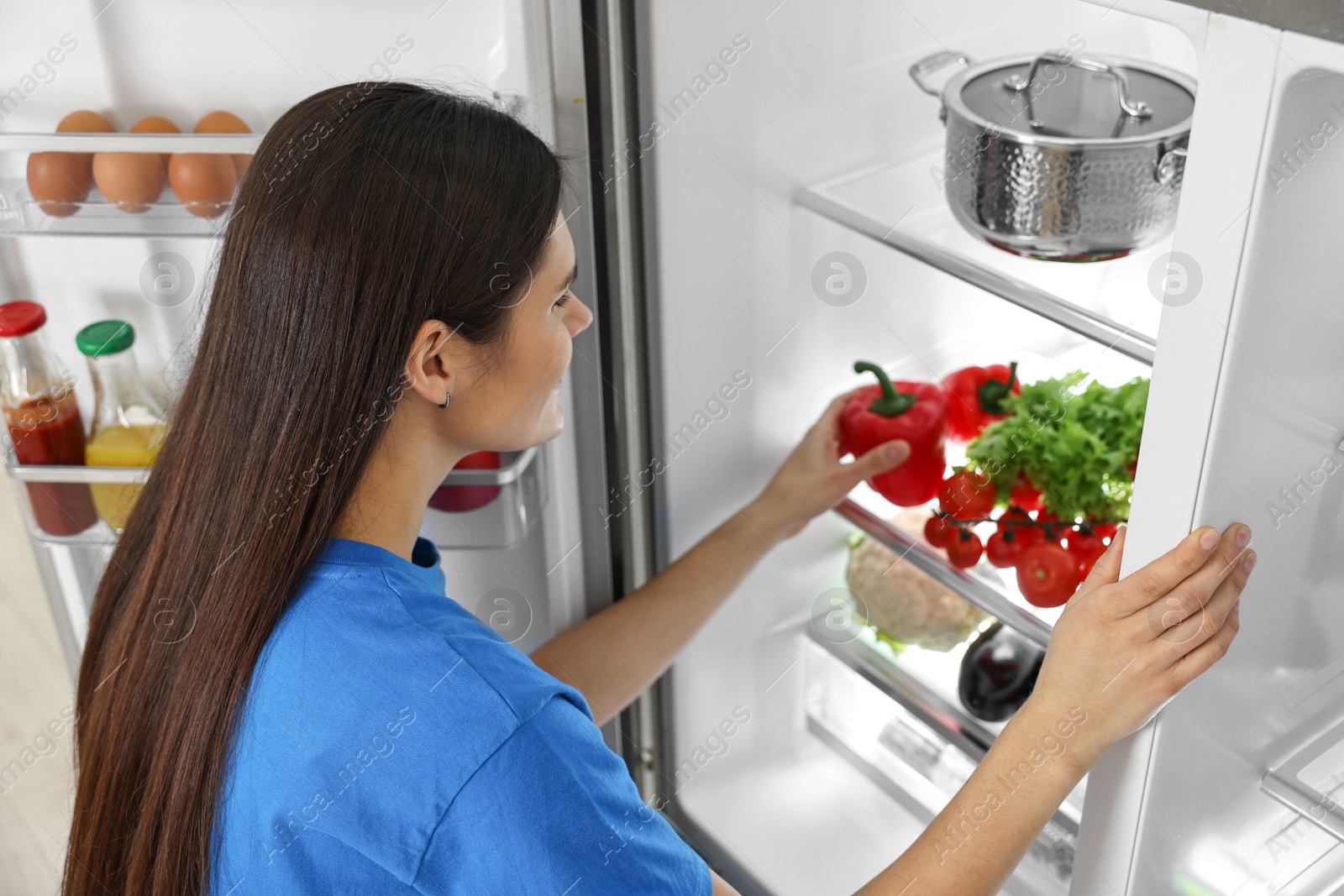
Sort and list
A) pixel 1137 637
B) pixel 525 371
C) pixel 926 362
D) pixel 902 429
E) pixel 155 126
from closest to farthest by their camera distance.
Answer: pixel 1137 637, pixel 525 371, pixel 155 126, pixel 902 429, pixel 926 362

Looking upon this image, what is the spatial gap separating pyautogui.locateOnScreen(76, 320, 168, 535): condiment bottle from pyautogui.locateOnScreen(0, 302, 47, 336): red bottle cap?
0.04 meters

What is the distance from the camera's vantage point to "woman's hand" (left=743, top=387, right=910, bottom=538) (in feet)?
4.23

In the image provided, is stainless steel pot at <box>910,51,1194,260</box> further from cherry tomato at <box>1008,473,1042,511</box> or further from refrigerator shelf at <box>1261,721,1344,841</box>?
refrigerator shelf at <box>1261,721,1344,841</box>

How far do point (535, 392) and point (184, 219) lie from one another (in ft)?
1.20

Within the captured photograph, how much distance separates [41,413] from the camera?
117 centimetres

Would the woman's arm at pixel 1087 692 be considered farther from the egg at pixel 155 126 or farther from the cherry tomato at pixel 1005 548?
the egg at pixel 155 126

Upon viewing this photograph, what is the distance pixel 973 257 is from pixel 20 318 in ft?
3.11

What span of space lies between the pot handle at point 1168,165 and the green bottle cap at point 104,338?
0.89 m

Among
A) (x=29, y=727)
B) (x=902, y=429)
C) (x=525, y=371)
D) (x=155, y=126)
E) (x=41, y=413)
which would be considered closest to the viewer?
(x=525, y=371)

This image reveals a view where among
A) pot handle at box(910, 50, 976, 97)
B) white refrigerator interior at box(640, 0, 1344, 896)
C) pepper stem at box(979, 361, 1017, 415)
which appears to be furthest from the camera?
pepper stem at box(979, 361, 1017, 415)

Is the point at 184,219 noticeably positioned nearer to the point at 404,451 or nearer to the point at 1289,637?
the point at 404,451

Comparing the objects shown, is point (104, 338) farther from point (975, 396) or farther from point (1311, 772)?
point (1311, 772)

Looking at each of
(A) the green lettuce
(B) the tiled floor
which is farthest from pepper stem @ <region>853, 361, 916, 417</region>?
(B) the tiled floor

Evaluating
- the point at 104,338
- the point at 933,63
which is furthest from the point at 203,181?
the point at 933,63
